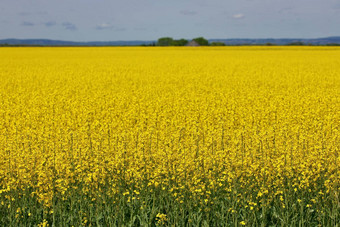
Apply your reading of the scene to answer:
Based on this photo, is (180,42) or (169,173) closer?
(169,173)

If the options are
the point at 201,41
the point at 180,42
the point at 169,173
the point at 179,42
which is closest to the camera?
the point at 169,173

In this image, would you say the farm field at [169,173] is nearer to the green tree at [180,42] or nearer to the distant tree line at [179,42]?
the distant tree line at [179,42]

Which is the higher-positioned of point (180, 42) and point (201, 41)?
point (201, 41)

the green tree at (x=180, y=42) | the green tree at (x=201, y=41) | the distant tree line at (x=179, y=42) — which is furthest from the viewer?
the green tree at (x=201, y=41)

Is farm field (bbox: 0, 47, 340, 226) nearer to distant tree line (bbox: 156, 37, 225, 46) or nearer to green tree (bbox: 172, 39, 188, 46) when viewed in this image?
distant tree line (bbox: 156, 37, 225, 46)

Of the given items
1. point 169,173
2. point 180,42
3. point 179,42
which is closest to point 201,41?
point 180,42

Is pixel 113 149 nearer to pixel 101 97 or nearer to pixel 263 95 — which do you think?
pixel 101 97

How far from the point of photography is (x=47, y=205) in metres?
6.04

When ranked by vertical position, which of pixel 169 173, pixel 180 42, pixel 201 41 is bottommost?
pixel 180 42

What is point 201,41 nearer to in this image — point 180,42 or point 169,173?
point 180,42

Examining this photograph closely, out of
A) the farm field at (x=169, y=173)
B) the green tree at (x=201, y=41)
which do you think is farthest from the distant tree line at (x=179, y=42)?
the farm field at (x=169, y=173)

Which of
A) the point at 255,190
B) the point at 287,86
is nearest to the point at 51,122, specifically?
the point at 255,190

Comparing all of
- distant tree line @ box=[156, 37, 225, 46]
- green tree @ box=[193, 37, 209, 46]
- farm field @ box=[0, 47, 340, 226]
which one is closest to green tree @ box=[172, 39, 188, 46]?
distant tree line @ box=[156, 37, 225, 46]

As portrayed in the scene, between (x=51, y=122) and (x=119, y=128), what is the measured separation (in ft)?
7.55
